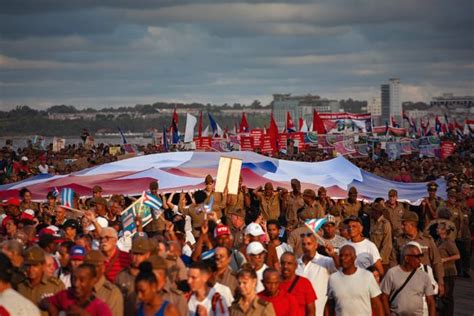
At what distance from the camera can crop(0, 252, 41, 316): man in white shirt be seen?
7578 millimetres

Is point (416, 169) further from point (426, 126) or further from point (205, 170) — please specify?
point (426, 126)

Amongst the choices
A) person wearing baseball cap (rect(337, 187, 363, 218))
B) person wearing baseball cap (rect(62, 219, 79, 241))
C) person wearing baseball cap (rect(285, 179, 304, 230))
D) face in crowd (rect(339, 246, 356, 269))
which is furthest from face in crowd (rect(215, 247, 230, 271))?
person wearing baseball cap (rect(337, 187, 363, 218))

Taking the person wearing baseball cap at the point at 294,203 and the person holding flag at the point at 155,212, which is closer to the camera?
the person holding flag at the point at 155,212

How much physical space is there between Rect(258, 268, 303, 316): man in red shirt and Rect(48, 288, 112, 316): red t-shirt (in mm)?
1584

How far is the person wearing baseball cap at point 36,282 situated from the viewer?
8.41 meters

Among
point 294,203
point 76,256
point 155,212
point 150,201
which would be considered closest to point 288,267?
point 76,256

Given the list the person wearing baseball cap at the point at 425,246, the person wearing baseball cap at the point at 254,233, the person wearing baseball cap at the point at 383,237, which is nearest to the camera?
the person wearing baseball cap at the point at 254,233

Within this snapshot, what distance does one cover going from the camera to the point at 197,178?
856 inches

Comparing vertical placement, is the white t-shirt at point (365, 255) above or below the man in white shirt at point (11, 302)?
below

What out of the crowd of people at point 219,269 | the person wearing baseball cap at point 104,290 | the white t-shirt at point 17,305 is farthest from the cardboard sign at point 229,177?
the white t-shirt at point 17,305

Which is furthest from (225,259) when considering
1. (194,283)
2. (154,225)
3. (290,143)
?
(290,143)

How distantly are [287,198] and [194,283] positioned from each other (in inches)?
380

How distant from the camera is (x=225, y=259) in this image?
9336 mm

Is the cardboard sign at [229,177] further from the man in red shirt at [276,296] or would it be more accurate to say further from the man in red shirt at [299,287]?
the man in red shirt at [276,296]
